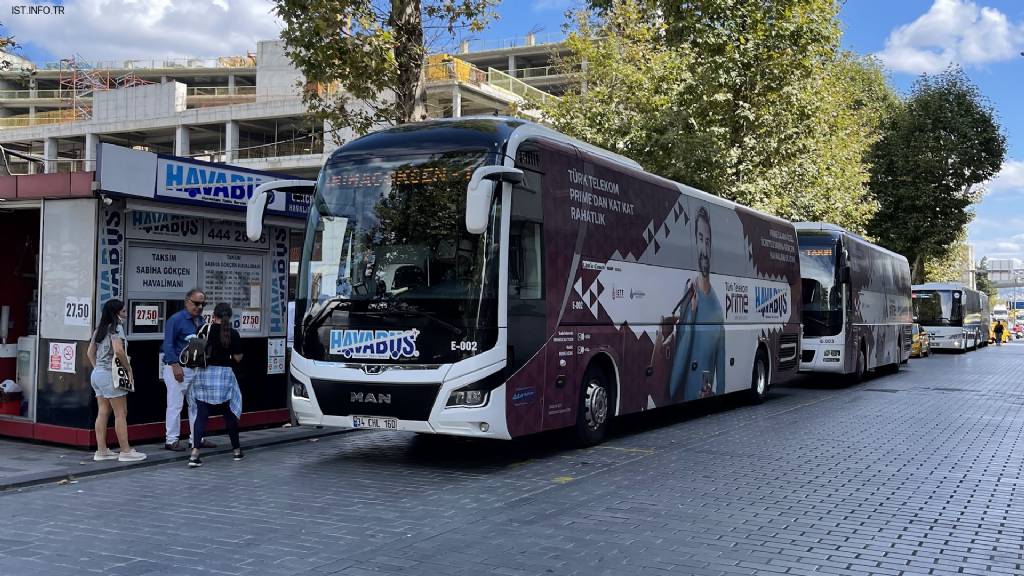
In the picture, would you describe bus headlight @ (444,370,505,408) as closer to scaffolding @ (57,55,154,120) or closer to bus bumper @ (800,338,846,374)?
bus bumper @ (800,338,846,374)

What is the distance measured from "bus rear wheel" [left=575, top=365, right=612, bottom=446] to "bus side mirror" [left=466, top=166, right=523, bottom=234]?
10.0 ft

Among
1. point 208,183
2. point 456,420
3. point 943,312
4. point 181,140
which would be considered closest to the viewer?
point 456,420

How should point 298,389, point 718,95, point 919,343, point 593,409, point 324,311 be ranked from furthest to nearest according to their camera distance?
point 919,343
point 718,95
point 593,409
point 298,389
point 324,311

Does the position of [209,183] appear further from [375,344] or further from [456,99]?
[456,99]

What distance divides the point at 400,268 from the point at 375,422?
5.16ft

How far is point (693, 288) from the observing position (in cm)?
1401

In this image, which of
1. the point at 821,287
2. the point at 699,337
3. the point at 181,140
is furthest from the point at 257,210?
the point at 181,140

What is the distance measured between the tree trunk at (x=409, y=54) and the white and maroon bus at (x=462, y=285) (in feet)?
17.3

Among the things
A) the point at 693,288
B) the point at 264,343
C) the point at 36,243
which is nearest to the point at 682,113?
the point at 693,288

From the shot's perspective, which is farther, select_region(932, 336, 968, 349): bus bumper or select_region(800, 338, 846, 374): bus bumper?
select_region(932, 336, 968, 349): bus bumper

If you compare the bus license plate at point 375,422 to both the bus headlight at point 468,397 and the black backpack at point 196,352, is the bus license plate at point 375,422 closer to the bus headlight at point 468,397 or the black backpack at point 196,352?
the bus headlight at point 468,397

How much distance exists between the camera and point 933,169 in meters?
41.8

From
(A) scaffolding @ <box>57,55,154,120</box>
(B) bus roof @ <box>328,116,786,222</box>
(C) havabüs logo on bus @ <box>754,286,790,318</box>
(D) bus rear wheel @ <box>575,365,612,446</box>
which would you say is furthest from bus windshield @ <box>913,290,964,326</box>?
(A) scaffolding @ <box>57,55,154,120</box>

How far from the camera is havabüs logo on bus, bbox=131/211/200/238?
11.0 metres
